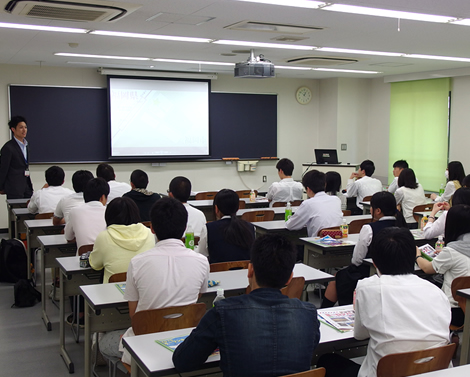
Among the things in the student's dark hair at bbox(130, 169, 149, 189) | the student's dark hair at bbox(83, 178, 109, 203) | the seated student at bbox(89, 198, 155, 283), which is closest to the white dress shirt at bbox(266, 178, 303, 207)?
the student's dark hair at bbox(130, 169, 149, 189)

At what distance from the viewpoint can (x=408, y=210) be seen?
6.95 meters

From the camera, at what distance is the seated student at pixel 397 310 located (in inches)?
86.3

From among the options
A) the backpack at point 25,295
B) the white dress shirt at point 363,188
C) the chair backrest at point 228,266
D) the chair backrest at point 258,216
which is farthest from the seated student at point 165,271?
the white dress shirt at point 363,188

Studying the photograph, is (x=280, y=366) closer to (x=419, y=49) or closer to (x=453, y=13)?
(x=453, y=13)

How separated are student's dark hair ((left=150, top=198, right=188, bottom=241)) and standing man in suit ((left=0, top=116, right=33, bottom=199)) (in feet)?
16.9

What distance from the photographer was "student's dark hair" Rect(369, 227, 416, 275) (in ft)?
7.58

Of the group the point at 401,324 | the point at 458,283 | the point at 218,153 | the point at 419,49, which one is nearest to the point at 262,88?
the point at 218,153

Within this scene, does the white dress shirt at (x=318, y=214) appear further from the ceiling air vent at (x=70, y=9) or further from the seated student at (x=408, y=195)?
the ceiling air vent at (x=70, y=9)

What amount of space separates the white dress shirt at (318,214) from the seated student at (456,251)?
1.62 m

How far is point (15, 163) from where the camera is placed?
23.9 feet

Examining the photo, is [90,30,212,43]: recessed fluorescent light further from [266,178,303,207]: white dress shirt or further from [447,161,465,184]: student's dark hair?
[447,161,465,184]: student's dark hair

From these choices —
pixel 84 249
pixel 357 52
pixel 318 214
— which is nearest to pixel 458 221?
pixel 318 214

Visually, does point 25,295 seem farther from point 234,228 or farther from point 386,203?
point 386,203

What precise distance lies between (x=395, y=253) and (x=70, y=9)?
12.7ft
